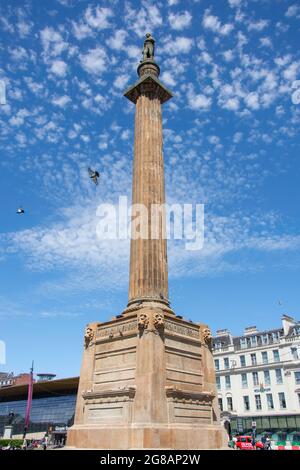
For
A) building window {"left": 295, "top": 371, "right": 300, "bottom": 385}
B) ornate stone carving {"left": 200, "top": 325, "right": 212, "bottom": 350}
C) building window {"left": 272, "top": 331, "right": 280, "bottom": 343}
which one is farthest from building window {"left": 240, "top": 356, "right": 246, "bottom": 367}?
ornate stone carving {"left": 200, "top": 325, "right": 212, "bottom": 350}

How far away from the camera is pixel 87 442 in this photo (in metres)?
18.3

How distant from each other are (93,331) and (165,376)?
5.43 m

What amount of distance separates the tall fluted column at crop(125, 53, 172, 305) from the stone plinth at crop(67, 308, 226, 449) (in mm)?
1735

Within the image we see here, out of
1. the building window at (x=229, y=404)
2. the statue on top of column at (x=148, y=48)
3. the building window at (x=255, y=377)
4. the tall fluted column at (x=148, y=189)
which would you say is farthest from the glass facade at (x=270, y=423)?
the statue on top of column at (x=148, y=48)

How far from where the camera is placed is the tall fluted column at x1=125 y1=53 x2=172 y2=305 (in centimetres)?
2208

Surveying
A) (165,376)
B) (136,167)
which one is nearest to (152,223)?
(136,167)

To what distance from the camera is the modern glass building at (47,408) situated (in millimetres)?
75750

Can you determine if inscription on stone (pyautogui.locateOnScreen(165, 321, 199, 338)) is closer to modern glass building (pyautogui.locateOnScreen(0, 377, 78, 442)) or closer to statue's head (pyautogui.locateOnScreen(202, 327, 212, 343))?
statue's head (pyautogui.locateOnScreen(202, 327, 212, 343))

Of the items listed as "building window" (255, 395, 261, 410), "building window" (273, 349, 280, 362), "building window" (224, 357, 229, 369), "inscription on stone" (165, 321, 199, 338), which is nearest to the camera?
"inscription on stone" (165, 321, 199, 338)

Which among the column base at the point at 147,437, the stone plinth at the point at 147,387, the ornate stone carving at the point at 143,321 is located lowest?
the column base at the point at 147,437

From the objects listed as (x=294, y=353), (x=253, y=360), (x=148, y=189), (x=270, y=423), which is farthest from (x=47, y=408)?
(x=148, y=189)

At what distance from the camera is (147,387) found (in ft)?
57.7

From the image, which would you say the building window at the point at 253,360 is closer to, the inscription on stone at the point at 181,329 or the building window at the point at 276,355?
the building window at the point at 276,355
